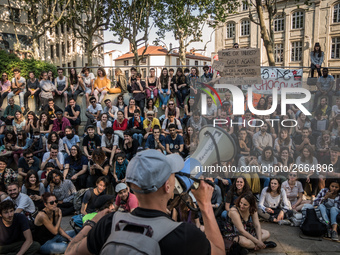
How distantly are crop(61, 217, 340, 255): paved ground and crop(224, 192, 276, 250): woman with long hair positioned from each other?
168 mm

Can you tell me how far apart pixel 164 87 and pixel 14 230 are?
6.45 metres

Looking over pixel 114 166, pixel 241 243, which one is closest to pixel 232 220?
pixel 241 243

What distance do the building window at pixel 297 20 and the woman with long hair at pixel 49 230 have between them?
31.5m

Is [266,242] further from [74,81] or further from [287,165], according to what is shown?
[74,81]

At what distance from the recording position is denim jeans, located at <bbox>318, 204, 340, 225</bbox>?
16.5 ft

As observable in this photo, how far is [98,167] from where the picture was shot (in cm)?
664

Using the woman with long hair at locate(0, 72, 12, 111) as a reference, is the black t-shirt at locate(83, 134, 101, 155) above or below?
below

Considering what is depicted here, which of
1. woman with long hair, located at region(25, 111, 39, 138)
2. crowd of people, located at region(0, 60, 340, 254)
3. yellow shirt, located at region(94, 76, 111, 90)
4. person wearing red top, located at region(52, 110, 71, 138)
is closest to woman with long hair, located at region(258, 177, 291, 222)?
crowd of people, located at region(0, 60, 340, 254)

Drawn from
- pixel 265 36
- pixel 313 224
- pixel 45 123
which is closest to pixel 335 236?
pixel 313 224

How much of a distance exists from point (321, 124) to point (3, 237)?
7.34m

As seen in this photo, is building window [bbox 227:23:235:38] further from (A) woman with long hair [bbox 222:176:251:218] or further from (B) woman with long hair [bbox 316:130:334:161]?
(A) woman with long hair [bbox 222:176:251:218]

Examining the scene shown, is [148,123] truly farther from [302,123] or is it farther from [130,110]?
[302,123]

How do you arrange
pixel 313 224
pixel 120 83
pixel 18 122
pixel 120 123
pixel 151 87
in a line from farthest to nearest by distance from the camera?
pixel 120 83
pixel 151 87
pixel 18 122
pixel 120 123
pixel 313 224

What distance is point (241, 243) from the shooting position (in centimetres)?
441
